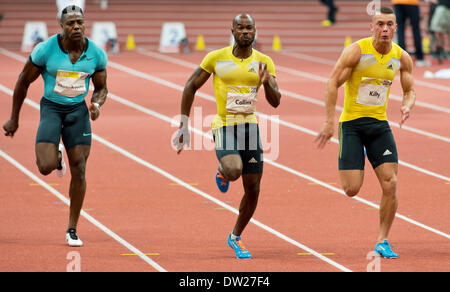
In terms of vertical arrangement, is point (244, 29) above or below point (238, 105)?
above

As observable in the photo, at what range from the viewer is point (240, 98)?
744 cm

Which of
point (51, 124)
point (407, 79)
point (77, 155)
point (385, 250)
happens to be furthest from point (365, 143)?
point (51, 124)

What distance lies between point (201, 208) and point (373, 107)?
2.70 metres

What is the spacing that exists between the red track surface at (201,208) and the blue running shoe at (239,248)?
7 centimetres

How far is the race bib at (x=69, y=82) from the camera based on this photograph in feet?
25.5

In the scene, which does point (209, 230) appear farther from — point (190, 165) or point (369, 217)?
point (190, 165)

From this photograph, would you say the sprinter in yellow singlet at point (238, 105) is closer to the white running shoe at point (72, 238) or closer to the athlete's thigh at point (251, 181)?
the athlete's thigh at point (251, 181)

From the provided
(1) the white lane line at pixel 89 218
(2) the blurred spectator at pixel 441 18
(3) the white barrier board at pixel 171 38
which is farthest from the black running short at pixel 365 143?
(3) the white barrier board at pixel 171 38

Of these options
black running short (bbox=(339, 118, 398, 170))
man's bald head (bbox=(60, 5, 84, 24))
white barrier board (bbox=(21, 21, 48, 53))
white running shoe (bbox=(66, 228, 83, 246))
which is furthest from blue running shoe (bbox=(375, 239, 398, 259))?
white barrier board (bbox=(21, 21, 48, 53))

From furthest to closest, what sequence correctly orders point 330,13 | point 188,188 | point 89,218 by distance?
point 330,13 < point 188,188 < point 89,218

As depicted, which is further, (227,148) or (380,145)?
(380,145)

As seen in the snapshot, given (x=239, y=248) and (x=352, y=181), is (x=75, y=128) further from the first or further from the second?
(x=352, y=181)

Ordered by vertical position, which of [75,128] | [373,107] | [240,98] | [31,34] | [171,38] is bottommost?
[171,38]

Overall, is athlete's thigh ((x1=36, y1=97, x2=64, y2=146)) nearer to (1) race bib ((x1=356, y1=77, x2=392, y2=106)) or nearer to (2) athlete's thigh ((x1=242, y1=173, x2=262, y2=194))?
(2) athlete's thigh ((x1=242, y1=173, x2=262, y2=194))
